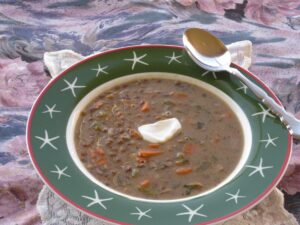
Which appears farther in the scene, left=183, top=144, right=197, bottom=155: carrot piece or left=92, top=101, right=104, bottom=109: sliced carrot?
left=92, top=101, right=104, bottom=109: sliced carrot

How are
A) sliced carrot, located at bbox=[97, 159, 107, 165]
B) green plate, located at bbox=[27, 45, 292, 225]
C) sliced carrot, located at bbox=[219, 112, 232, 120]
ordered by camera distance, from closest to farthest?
green plate, located at bbox=[27, 45, 292, 225]
sliced carrot, located at bbox=[97, 159, 107, 165]
sliced carrot, located at bbox=[219, 112, 232, 120]

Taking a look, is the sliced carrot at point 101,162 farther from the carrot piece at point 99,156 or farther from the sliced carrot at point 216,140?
the sliced carrot at point 216,140

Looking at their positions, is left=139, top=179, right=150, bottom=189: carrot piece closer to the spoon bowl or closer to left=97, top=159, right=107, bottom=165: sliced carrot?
left=97, top=159, right=107, bottom=165: sliced carrot

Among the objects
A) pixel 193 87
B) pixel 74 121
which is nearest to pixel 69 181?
pixel 74 121

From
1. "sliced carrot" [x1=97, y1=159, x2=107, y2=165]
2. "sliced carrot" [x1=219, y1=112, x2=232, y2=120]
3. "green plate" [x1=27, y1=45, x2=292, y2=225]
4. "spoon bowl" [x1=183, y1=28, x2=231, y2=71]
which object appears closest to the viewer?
"green plate" [x1=27, y1=45, x2=292, y2=225]

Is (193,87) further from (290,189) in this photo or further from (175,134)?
(290,189)

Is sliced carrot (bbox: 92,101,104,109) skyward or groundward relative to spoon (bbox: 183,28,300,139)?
groundward

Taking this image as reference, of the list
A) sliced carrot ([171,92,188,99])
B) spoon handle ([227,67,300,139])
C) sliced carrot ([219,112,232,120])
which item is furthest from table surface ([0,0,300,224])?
sliced carrot ([171,92,188,99])
